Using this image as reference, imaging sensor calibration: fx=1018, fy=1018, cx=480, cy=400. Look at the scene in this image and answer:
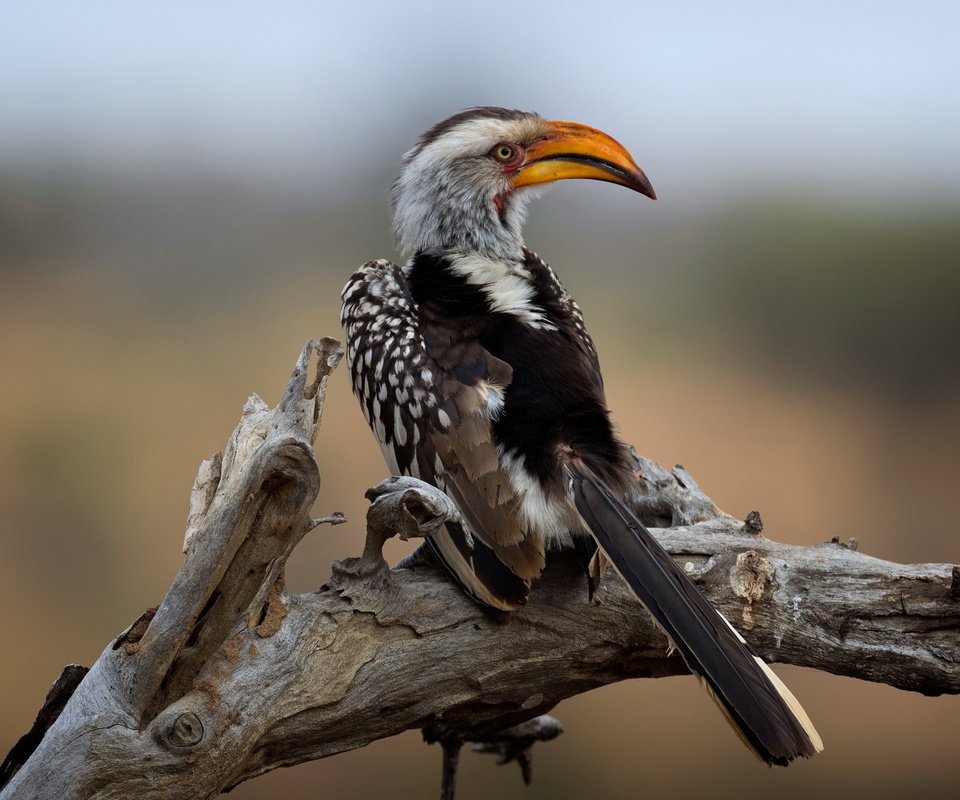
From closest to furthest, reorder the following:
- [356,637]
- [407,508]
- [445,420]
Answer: [407,508]
[356,637]
[445,420]

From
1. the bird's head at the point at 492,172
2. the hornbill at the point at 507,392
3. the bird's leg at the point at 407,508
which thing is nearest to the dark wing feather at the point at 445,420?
the hornbill at the point at 507,392

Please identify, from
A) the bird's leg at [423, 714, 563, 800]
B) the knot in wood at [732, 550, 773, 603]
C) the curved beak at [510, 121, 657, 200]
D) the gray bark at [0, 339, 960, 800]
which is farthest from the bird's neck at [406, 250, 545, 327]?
the bird's leg at [423, 714, 563, 800]

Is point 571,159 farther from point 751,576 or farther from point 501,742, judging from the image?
point 501,742

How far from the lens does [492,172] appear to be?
2.81 meters

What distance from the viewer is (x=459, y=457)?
7.43 ft

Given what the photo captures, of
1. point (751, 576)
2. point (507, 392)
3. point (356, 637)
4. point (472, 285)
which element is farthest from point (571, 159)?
point (356, 637)

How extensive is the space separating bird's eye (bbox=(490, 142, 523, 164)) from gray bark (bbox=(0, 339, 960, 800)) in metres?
1.04

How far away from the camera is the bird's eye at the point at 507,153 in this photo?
2830mm

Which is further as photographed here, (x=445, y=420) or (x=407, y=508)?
(x=445, y=420)

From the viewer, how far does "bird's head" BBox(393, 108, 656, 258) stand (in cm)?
279

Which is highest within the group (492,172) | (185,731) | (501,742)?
(492,172)

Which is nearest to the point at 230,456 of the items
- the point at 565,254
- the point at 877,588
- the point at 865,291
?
the point at 877,588

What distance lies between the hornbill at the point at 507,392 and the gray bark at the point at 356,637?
151 millimetres

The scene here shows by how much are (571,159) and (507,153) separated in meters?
0.18
